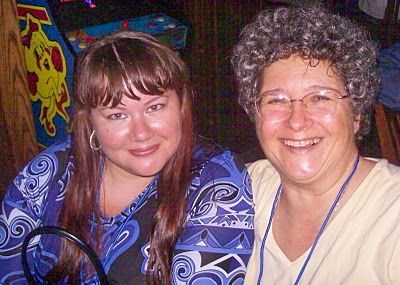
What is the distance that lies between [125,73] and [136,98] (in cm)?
8

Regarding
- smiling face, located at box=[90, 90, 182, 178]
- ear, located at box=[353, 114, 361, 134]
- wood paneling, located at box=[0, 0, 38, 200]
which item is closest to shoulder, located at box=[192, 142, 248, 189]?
smiling face, located at box=[90, 90, 182, 178]

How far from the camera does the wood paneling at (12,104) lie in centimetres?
308

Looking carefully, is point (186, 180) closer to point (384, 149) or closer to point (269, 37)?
point (269, 37)

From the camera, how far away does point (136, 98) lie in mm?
1713

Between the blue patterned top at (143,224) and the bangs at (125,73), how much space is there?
30cm

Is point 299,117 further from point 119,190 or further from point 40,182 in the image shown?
point 40,182

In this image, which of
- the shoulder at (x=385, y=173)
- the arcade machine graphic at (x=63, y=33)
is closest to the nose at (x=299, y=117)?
the shoulder at (x=385, y=173)

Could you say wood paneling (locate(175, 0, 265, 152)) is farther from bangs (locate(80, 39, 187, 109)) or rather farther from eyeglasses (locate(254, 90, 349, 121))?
eyeglasses (locate(254, 90, 349, 121))

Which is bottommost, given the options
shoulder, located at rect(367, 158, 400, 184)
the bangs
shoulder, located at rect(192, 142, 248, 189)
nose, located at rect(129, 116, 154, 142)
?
shoulder, located at rect(192, 142, 248, 189)

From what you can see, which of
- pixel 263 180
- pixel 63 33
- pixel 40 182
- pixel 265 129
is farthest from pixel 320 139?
pixel 63 33

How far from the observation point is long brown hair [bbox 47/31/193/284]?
5.66 feet

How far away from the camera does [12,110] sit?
328 cm

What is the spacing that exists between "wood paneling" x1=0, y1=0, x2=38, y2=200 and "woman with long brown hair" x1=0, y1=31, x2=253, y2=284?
1.37m

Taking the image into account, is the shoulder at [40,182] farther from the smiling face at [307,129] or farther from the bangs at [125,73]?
the smiling face at [307,129]
